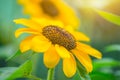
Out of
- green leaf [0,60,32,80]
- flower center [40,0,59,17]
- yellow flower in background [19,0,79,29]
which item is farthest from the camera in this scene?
flower center [40,0,59,17]

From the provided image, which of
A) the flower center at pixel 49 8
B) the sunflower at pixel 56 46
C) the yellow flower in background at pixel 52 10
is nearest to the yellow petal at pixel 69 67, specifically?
the sunflower at pixel 56 46

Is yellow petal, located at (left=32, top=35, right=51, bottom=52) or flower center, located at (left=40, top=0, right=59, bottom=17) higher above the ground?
flower center, located at (left=40, top=0, right=59, bottom=17)

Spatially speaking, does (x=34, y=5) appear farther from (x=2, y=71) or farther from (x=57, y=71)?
(x=2, y=71)

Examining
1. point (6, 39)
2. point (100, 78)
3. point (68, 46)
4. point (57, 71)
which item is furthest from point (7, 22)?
point (68, 46)

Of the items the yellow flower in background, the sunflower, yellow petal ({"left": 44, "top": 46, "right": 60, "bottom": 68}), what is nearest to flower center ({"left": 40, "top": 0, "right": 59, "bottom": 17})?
the yellow flower in background

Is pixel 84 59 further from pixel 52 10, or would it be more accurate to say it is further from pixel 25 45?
pixel 52 10

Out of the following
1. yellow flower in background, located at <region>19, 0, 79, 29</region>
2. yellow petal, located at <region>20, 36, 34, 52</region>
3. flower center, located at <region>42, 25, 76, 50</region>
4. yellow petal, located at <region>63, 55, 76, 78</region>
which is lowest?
yellow petal, located at <region>63, 55, 76, 78</region>

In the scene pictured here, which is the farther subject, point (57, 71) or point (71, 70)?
point (57, 71)

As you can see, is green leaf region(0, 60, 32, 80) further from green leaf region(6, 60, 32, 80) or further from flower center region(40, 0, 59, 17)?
flower center region(40, 0, 59, 17)

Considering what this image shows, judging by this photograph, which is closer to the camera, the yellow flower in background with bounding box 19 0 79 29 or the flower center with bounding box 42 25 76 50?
the flower center with bounding box 42 25 76 50
